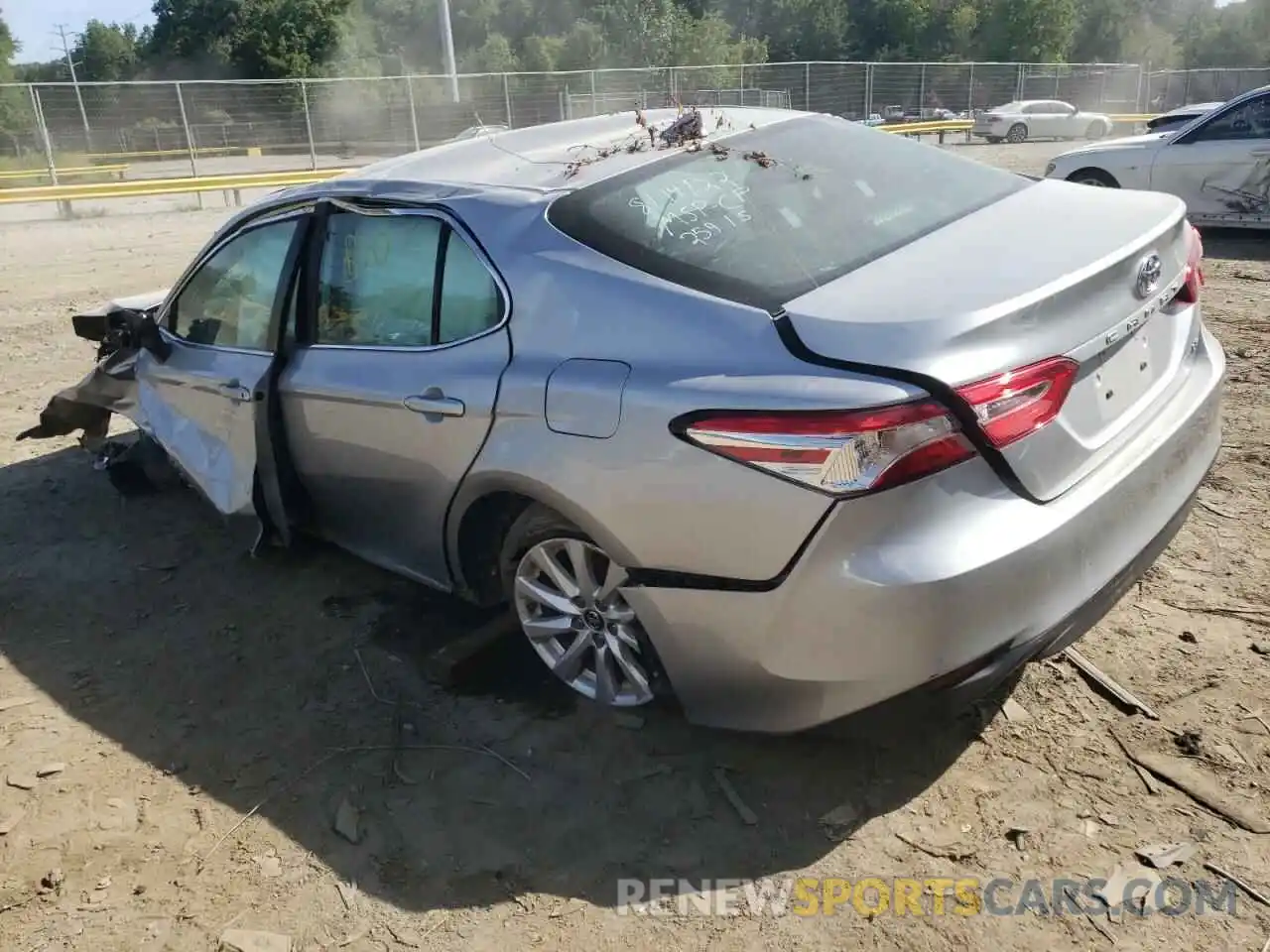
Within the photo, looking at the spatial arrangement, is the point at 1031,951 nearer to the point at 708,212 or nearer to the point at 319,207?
the point at 708,212

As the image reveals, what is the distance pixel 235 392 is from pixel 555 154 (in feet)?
5.03

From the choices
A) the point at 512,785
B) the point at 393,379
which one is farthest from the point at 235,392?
the point at 512,785

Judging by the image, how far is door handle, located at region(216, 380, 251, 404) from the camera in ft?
12.6

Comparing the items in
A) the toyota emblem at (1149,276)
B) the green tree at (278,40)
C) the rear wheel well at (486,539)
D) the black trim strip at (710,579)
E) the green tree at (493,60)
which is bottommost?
the rear wheel well at (486,539)

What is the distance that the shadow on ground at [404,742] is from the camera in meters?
2.66

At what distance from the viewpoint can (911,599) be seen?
2.27 meters

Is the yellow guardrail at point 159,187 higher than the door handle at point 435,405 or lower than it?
lower

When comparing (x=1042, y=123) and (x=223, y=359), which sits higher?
(x=223, y=359)

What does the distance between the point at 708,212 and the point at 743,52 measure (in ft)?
184

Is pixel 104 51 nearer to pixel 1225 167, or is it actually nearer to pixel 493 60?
pixel 493 60

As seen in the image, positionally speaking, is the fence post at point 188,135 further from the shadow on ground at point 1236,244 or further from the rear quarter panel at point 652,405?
the rear quarter panel at point 652,405

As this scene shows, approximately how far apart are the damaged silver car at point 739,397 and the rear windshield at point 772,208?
0.04ft

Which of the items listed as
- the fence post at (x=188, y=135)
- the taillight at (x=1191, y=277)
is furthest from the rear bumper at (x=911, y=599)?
the fence post at (x=188, y=135)

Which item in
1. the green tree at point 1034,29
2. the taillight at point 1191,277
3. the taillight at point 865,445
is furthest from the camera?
the green tree at point 1034,29
